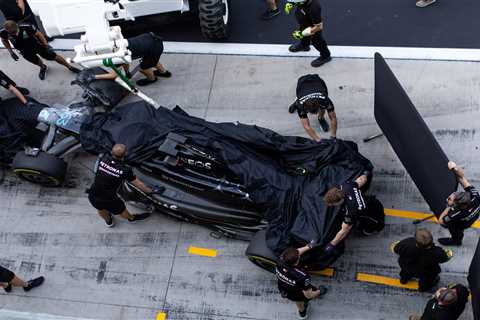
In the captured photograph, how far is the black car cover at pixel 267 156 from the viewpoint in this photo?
6270mm

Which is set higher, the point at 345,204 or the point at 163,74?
the point at 345,204

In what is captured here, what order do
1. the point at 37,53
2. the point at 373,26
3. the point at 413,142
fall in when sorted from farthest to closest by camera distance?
the point at 373,26 < the point at 37,53 < the point at 413,142

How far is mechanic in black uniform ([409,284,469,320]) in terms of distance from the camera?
5129 millimetres

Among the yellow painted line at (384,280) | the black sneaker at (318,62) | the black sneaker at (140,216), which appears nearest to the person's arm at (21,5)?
the black sneaker at (140,216)

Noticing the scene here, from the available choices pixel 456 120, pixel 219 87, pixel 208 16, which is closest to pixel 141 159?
pixel 219 87

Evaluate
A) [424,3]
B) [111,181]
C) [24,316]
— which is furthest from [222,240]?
[424,3]

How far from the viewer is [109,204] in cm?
675

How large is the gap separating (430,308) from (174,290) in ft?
9.43

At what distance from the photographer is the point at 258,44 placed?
9.12m

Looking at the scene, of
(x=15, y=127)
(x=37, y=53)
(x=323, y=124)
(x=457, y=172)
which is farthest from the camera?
(x=37, y=53)

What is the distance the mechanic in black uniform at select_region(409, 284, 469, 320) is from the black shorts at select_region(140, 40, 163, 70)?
4934mm

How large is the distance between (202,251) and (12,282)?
7.19ft

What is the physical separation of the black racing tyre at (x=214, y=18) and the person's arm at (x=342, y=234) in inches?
159

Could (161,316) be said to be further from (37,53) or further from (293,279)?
(37,53)
